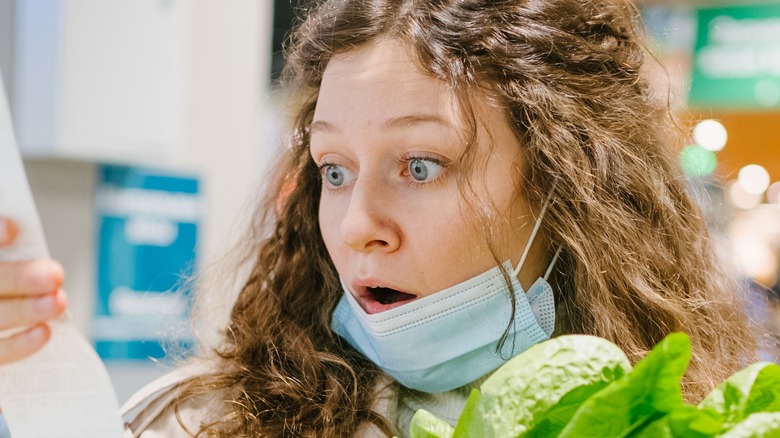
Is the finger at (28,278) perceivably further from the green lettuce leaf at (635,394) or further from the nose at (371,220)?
the green lettuce leaf at (635,394)

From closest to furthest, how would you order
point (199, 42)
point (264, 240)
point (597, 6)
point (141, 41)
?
point (597, 6) < point (264, 240) < point (141, 41) < point (199, 42)

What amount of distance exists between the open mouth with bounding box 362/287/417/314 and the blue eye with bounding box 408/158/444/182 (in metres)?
0.18

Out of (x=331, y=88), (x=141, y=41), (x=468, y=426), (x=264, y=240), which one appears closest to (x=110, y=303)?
(x=141, y=41)

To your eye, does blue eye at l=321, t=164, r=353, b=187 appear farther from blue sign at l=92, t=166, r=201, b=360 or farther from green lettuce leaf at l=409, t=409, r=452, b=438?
blue sign at l=92, t=166, r=201, b=360

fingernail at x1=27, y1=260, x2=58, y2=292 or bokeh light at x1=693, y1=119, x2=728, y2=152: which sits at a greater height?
bokeh light at x1=693, y1=119, x2=728, y2=152

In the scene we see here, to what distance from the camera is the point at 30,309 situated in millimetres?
958

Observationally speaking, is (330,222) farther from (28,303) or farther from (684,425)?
(684,425)

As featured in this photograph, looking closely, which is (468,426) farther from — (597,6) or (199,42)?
(199,42)

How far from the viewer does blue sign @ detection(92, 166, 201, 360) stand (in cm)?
319

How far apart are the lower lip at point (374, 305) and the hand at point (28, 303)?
0.44 metres

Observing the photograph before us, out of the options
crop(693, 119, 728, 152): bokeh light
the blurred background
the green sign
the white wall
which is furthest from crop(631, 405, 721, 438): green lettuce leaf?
crop(693, 119, 728, 152): bokeh light

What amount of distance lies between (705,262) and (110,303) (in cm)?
233

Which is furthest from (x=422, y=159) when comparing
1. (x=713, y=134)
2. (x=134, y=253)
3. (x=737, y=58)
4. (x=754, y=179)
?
(x=754, y=179)

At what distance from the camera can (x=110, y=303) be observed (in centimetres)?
319
